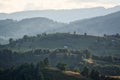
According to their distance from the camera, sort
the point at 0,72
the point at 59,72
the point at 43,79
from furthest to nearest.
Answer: the point at 0,72 → the point at 59,72 → the point at 43,79

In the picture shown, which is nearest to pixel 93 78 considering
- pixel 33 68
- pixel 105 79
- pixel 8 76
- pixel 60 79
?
pixel 105 79

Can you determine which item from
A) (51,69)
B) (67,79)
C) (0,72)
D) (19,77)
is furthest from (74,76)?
(0,72)

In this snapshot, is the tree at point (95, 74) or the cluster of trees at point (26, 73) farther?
the cluster of trees at point (26, 73)

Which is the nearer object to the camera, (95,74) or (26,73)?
(95,74)

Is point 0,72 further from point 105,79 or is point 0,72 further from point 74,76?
point 105,79

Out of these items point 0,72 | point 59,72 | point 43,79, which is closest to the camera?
point 43,79

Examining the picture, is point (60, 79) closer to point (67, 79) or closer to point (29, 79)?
point (67, 79)

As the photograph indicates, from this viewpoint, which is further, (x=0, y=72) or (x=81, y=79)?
(x=0, y=72)

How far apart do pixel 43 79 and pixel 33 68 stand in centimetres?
1677

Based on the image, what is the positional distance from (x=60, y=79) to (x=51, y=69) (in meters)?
15.1

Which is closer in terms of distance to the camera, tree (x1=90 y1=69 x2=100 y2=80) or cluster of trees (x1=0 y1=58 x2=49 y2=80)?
tree (x1=90 y1=69 x2=100 y2=80)

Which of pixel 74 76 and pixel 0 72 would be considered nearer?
pixel 74 76

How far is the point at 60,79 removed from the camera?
168m

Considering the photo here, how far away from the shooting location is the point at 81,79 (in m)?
167
